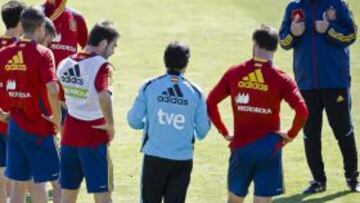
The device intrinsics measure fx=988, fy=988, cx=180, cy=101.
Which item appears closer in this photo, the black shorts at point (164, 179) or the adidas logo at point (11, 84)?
the black shorts at point (164, 179)

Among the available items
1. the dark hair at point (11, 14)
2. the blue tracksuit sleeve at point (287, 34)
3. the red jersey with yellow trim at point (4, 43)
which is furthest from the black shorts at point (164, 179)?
the blue tracksuit sleeve at point (287, 34)

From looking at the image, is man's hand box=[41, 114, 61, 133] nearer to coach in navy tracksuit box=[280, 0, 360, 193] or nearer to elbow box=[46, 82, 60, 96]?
elbow box=[46, 82, 60, 96]

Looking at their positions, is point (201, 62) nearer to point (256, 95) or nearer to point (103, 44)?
point (103, 44)

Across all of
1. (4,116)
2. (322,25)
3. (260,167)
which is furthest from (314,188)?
(4,116)

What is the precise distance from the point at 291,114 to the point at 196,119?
23.5ft

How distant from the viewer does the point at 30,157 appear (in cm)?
928

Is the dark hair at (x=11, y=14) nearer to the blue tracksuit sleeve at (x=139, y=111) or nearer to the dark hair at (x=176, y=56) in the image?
the blue tracksuit sleeve at (x=139, y=111)

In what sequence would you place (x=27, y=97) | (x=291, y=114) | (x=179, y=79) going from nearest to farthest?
(x=179, y=79) → (x=27, y=97) → (x=291, y=114)

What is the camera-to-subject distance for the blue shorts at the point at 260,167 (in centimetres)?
880

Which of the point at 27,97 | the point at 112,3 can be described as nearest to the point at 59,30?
the point at 27,97

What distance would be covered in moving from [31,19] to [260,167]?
2487 mm

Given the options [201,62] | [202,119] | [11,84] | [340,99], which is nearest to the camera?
[202,119]

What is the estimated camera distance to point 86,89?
8836 mm

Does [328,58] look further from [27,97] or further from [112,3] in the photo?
[112,3]
